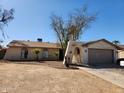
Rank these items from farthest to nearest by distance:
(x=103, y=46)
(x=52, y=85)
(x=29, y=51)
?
(x=29, y=51) → (x=103, y=46) → (x=52, y=85)

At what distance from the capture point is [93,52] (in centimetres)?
2644

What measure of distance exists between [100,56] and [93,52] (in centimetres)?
125

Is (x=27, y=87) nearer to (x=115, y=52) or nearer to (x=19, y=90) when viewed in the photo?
(x=19, y=90)

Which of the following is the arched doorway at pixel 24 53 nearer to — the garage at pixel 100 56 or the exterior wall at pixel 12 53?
the exterior wall at pixel 12 53

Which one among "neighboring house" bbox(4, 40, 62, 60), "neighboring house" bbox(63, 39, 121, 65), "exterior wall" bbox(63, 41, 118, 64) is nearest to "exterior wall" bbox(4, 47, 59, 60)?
"neighboring house" bbox(4, 40, 62, 60)

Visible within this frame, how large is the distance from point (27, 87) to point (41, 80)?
1987 mm

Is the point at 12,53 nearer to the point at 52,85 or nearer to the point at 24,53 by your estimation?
the point at 24,53

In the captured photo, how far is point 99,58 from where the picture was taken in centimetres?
2672

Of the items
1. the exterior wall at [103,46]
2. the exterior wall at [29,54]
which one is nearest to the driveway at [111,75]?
the exterior wall at [103,46]

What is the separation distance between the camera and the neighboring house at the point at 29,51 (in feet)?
115

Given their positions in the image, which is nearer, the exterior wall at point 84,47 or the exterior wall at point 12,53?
the exterior wall at point 84,47

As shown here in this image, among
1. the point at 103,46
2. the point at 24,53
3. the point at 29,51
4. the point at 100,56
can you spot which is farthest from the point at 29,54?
the point at 103,46

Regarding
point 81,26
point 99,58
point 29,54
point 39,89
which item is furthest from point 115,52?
point 39,89

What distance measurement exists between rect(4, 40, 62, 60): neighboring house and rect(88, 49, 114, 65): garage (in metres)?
12.8
